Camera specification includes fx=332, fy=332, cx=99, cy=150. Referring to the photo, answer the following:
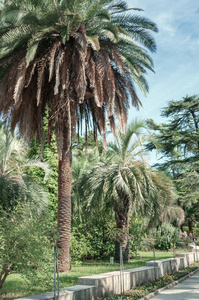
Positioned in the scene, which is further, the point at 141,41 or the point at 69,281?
the point at 141,41

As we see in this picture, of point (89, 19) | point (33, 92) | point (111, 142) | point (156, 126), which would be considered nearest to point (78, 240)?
point (111, 142)

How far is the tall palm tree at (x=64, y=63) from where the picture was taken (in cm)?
1117

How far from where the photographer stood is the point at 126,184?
15242mm

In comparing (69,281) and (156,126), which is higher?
(156,126)

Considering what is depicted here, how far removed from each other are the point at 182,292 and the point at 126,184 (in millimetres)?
6010

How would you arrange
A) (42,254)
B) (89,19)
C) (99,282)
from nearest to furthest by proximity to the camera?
(42,254) < (99,282) < (89,19)

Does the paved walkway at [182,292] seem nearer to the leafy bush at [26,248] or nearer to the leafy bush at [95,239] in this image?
the leafy bush at [26,248]

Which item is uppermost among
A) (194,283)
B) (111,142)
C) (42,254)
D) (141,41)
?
(141,41)

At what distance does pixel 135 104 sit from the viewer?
45.4 feet

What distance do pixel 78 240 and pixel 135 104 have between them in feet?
27.4

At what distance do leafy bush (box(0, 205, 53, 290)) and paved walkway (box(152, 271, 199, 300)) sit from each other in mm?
4120

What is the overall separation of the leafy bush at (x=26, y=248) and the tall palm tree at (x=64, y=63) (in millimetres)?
5149

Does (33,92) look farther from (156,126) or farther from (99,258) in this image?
(156,126)

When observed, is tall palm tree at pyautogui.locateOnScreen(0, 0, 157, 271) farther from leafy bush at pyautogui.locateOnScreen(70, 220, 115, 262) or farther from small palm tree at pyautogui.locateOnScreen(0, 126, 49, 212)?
leafy bush at pyautogui.locateOnScreen(70, 220, 115, 262)
